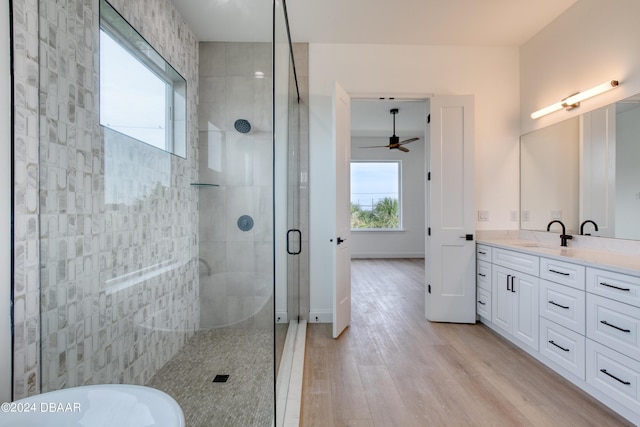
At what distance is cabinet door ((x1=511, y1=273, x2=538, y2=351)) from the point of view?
2.07 m

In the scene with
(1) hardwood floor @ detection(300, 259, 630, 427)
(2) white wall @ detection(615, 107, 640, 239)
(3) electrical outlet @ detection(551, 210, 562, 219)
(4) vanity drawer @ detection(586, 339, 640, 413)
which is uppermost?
(2) white wall @ detection(615, 107, 640, 239)

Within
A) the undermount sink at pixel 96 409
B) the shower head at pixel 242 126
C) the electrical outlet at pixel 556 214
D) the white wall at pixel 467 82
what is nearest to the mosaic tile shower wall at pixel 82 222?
the undermount sink at pixel 96 409

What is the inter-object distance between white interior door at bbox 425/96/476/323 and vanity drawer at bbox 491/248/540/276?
0.29 m

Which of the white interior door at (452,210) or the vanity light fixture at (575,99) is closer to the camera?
the vanity light fixture at (575,99)

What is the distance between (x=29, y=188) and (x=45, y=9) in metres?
0.58

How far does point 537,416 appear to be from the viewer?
4.95 feet

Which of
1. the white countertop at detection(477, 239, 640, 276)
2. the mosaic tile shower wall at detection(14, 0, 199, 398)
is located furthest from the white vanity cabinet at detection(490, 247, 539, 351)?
the mosaic tile shower wall at detection(14, 0, 199, 398)

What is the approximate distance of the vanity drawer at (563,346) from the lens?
1706 millimetres

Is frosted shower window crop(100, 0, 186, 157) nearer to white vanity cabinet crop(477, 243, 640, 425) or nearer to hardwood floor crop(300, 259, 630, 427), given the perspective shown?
hardwood floor crop(300, 259, 630, 427)

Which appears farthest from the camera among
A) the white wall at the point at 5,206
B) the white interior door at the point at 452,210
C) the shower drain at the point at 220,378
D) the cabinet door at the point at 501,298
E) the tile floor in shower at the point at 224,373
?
the white interior door at the point at 452,210

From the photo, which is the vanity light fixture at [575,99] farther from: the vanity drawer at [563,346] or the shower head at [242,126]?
the shower head at [242,126]

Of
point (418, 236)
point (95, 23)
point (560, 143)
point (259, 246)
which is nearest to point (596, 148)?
point (560, 143)

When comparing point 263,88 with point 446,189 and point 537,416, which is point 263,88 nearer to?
point 446,189

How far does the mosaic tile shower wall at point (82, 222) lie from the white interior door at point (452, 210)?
237 cm
